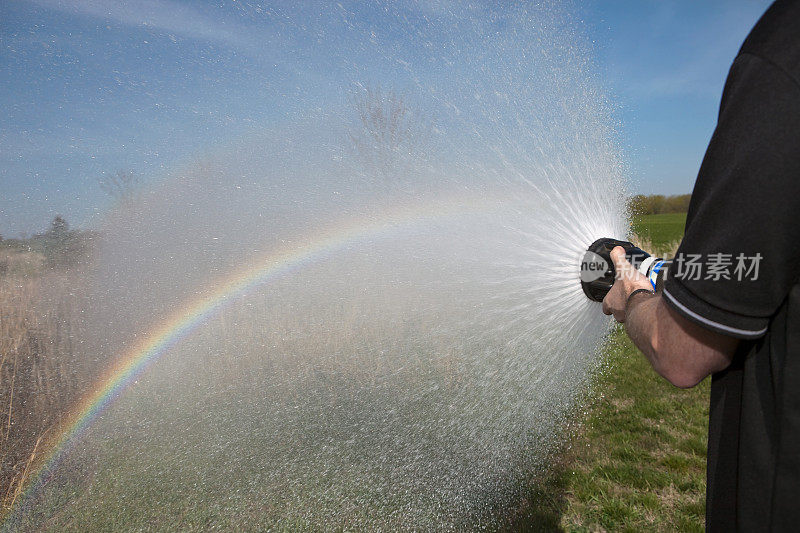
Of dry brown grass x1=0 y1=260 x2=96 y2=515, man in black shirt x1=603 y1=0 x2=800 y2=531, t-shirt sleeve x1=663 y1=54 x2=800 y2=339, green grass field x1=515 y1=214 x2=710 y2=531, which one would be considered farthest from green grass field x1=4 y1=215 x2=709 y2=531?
t-shirt sleeve x1=663 y1=54 x2=800 y2=339

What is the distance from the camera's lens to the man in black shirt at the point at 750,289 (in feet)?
3.14

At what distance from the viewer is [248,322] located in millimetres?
6066

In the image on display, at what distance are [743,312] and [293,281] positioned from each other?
5734 millimetres

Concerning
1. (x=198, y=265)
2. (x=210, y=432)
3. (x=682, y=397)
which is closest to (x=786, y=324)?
(x=210, y=432)

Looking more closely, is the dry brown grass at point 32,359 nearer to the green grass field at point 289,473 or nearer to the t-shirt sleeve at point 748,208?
the green grass field at point 289,473

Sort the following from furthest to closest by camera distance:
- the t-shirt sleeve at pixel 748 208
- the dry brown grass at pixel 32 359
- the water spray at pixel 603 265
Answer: the dry brown grass at pixel 32 359
the water spray at pixel 603 265
the t-shirt sleeve at pixel 748 208

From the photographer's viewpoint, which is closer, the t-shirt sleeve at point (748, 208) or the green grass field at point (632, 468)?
the t-shirt sleeve at point (748, 208)

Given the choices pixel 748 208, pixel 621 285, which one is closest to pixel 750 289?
pixel 748 208

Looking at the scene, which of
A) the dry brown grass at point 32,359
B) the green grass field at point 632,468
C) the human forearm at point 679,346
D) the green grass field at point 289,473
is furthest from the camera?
the dry brown grass at point 32,359

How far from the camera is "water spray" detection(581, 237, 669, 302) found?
186cm

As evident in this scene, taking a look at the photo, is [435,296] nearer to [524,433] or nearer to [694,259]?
[524,433]

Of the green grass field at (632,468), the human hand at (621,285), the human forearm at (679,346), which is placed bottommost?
the green grass field at (632,468)

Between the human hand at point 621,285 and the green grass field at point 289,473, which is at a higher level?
the human hand at point 621,285

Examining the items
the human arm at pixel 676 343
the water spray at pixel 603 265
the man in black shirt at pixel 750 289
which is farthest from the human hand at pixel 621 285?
the man in black shirt at pixel 750 289
